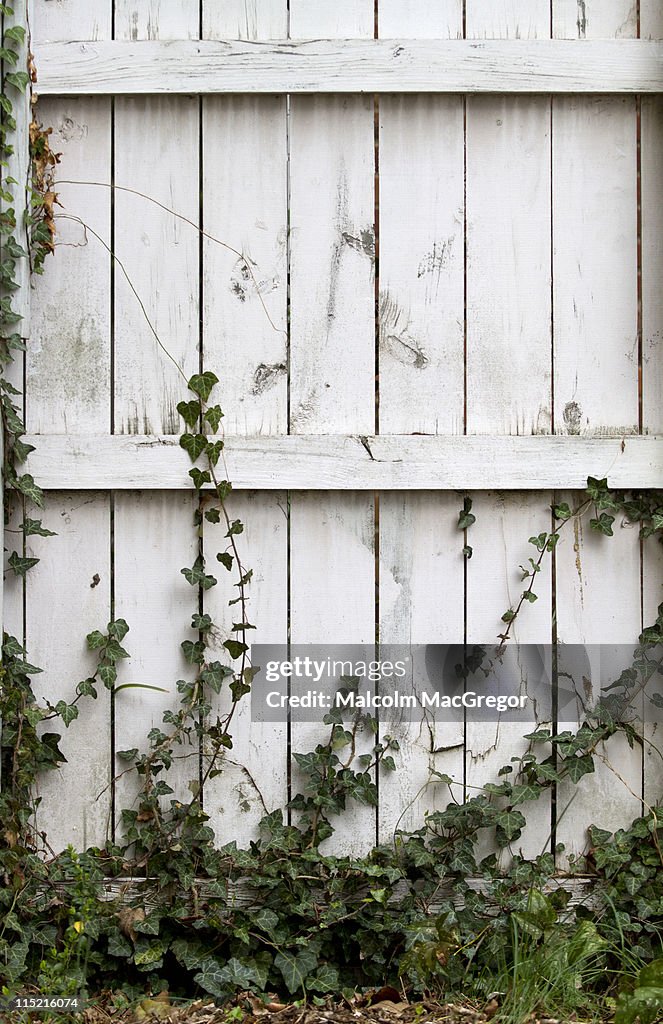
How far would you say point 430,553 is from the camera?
85.4 inches

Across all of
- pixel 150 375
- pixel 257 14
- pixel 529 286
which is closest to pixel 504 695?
pixel 529 286

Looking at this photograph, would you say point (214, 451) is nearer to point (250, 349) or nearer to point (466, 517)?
point (250, 349)

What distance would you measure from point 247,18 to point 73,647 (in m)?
1.64

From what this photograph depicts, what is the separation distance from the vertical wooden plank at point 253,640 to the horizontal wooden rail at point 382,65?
1.02 meters

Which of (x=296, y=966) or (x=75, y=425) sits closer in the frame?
(x=296, y=966)

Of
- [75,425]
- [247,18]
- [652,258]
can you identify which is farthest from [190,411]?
[652,258]

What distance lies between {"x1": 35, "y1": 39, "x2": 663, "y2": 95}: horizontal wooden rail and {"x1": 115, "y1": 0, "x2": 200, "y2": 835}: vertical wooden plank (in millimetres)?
88

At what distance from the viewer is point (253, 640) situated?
2.16m

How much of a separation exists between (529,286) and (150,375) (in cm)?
99

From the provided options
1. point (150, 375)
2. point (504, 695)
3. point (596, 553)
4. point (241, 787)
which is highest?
point (150, 375)

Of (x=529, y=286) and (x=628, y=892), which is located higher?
(x=529, y=286)

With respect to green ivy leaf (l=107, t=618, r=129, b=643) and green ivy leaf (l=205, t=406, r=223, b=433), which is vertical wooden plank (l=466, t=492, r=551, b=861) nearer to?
green ivy leaf (l=205, t=406, r=223, b=433)

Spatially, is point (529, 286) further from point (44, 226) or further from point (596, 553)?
point (44, 226)

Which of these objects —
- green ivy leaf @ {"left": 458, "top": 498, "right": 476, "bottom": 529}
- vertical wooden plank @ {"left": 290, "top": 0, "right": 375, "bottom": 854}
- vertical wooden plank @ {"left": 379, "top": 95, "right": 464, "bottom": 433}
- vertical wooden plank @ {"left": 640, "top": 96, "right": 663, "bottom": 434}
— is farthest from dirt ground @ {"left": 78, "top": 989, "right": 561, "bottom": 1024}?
vertical wooden plank @ {"left": 640, "top": 96, "right": 663, "bottom": 434}
